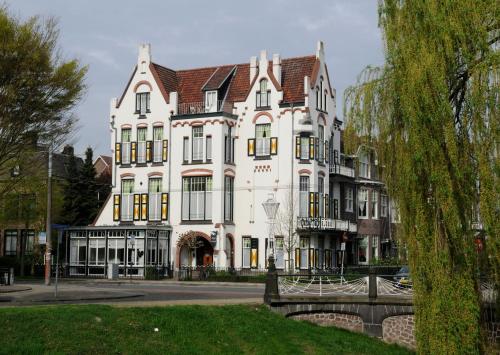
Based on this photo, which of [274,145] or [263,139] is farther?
[263,139]

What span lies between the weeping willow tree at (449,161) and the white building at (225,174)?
3513cm

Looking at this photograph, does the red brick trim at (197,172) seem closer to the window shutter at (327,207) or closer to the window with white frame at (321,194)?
the window with white frame at (321,194)

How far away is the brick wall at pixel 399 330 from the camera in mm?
25578

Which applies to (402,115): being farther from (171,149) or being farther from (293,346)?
(171,149)

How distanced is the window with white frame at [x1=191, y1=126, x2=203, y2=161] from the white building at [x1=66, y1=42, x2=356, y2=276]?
0.08 meters

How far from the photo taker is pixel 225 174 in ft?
185

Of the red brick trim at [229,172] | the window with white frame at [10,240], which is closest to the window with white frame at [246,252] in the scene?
the red brick trim at [229,172]

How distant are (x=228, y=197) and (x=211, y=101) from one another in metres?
7.36

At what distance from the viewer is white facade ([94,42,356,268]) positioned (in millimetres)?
55281

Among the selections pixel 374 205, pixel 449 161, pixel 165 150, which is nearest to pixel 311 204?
pixel 374 205

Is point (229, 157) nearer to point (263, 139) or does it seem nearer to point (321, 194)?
point (263, 139)

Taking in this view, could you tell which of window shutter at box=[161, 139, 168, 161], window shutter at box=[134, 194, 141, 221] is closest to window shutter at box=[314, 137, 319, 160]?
window shutter at box=[161, 139, 168, 161]

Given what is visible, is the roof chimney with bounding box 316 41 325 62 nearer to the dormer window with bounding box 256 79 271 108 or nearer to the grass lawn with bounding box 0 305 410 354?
the dormer window with bounding box 256 79 271 108

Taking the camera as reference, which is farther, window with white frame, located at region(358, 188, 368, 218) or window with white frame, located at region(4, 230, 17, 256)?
window with white frame, located at region(4, 230, 17, 256)
